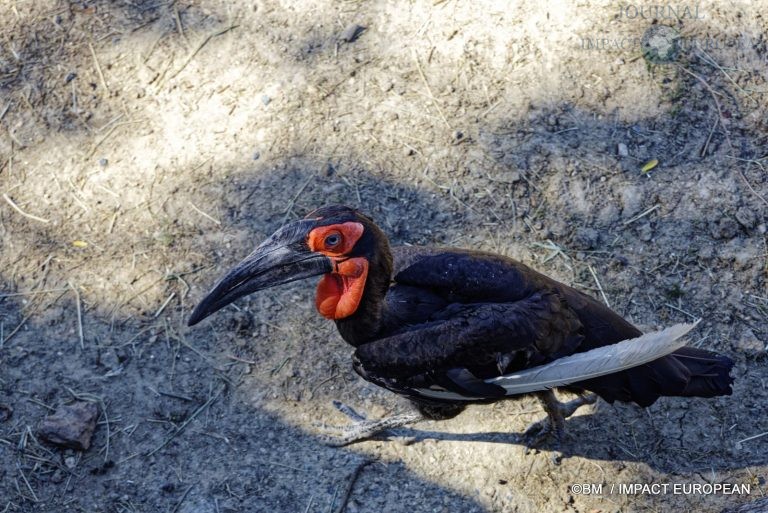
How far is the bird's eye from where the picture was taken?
158 inches

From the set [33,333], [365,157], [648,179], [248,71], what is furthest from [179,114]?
[648,179]

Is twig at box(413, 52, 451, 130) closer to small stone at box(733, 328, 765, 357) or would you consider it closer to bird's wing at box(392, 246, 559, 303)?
bird's wing at box(392, 246, 559, 303)

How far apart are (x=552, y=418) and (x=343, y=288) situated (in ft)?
5.03

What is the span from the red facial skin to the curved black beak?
0.05 metres

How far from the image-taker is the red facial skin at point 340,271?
4.02 metres

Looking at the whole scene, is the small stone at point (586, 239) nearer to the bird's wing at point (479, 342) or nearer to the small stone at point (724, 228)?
the small stone at point (724, 228)

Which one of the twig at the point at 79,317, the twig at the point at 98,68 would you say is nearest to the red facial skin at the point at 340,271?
the twig at the point at 79,317

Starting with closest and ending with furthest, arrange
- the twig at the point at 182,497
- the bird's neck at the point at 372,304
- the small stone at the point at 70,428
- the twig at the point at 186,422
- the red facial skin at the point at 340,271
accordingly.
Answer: the red facial skin at the point at 340,271, the bird's neck at the point at 372,304, the twig at the point at 182,497, the small stone at the point at 70,428, the twig at the point at 186,422

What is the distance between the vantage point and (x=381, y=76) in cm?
615

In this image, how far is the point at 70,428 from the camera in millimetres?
4695

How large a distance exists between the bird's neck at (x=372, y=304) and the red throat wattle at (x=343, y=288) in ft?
0.11

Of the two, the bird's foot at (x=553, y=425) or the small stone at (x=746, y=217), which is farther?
the small stone at (x=746, y=217)

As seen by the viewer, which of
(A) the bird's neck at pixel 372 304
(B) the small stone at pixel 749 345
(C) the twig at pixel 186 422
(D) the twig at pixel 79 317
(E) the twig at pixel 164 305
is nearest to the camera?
(A) the bird's neck at pixel 372 304

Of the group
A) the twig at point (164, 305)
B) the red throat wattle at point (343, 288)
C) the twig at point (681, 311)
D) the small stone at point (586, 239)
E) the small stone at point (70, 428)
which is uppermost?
the red throat wattle at point (343, 288)
